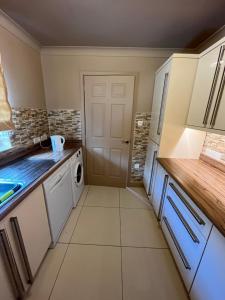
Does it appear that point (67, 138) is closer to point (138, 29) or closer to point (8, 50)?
point (8, 50)

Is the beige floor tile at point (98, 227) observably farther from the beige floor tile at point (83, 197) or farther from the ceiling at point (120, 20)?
the ceiling at point (120, 20)

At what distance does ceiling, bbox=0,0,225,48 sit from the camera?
1.30m

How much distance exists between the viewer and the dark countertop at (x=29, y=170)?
3.22 feet

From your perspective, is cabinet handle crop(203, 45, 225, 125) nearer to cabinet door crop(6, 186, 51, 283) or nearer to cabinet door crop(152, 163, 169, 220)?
cabinet door crop(152, 163, 169, 220)

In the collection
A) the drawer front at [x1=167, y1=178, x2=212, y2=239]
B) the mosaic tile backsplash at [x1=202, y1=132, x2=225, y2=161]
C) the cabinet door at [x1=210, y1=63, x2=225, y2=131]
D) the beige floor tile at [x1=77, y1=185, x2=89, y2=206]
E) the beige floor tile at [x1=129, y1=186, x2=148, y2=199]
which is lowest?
the beige floor tile at [x1=129, y1=186, x2=148, y2=199]

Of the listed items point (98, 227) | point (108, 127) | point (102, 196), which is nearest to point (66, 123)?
point (108, 127)

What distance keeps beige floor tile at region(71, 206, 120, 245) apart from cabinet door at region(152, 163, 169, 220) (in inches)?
22.6

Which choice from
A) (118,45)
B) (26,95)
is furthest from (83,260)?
(118,45)

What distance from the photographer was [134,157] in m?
2.66

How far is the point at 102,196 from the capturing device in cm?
252

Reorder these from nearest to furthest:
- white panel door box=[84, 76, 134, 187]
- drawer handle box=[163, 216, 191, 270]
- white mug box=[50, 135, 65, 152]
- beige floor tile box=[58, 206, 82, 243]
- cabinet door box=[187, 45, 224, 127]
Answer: drawer handle box=[163, 216, 191, 270]
cabinet door box=[187, 45, 224, 127]
beige floor tile box=[58, 206, 82, 243]
white mug box=[50, 135, 65, 152]
white panel door box=[84, 76, 134, 187]

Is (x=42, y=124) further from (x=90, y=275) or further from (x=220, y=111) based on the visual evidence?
(x=220, y=111)

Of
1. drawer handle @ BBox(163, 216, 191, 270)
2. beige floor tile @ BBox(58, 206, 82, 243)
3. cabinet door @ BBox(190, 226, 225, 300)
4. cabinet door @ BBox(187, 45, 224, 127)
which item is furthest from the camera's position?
beige floor tile @ BBox(58, 206, 82, 243)

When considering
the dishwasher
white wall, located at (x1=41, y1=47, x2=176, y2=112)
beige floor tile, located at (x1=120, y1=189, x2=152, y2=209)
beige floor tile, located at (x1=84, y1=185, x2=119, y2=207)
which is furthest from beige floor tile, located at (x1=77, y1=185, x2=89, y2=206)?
white wall, located at (x1=41, y1=47, x2=176, y2=112)
